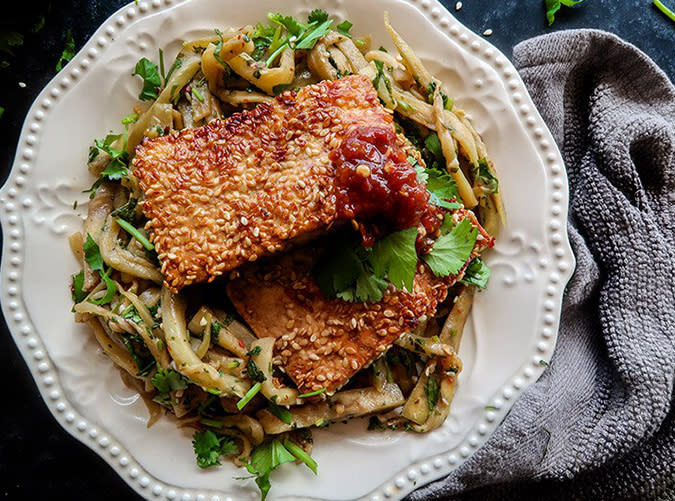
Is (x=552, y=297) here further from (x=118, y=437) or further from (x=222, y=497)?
(x=118, y=437)

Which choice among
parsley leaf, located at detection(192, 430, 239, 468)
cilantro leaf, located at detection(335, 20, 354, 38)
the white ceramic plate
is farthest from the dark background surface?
cilantro leaf, located at detection(335, 20, 354, 38)

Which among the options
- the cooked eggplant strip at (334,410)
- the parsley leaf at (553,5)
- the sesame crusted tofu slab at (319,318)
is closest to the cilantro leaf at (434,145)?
the sesame crusted tofu slab at (319,318)

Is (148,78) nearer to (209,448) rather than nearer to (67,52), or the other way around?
(67,52)

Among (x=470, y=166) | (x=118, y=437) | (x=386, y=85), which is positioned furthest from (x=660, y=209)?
(x=118, y=437)

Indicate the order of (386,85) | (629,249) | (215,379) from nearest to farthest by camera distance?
(215,379) < (386,85) < (629,249)

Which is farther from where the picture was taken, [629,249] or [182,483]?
[629,249]

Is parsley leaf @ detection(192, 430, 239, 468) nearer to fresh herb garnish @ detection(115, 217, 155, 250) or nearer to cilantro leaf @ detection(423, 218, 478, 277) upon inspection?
fresh herb garnish @ detection(115, 217, 155, 250)
